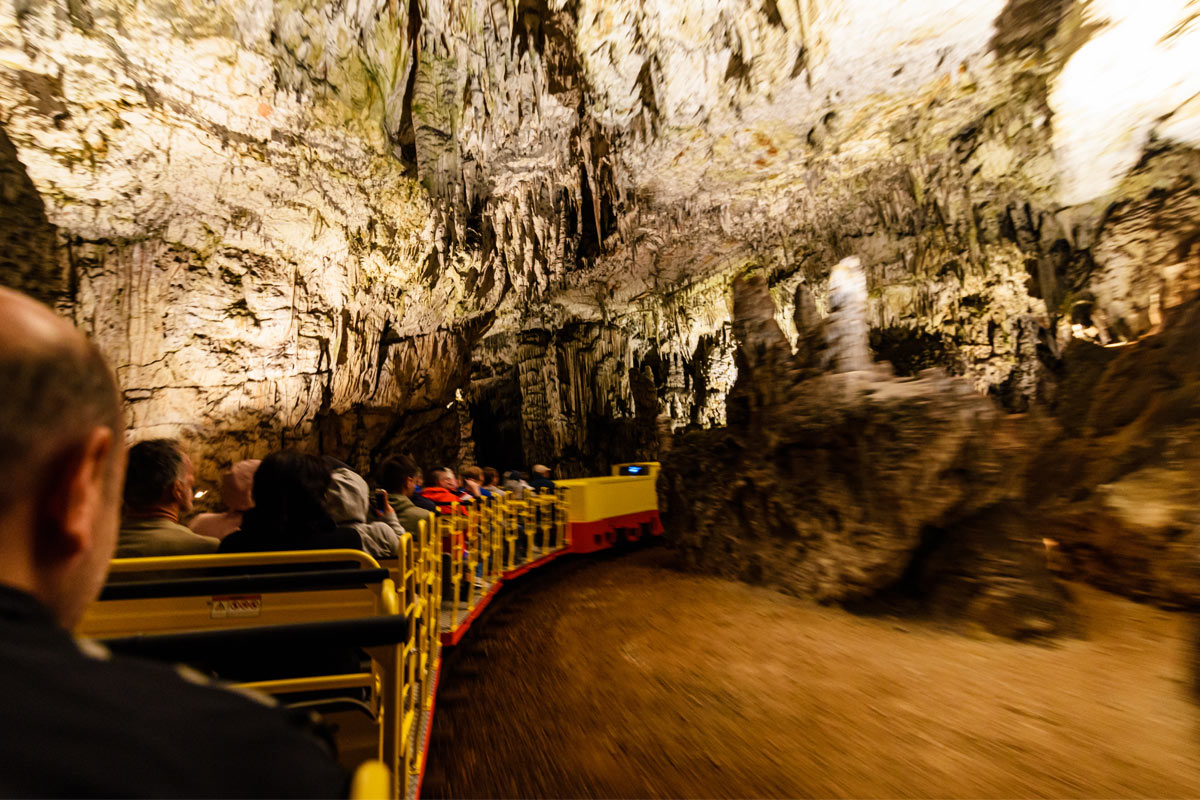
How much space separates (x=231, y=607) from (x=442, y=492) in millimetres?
3878

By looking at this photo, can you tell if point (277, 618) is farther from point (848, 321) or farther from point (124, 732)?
point (848, 321)

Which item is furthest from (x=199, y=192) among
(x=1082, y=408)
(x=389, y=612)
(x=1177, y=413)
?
(x=1082, y=408)

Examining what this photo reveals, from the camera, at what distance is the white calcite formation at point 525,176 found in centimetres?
732

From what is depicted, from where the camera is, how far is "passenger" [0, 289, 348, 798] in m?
0.44

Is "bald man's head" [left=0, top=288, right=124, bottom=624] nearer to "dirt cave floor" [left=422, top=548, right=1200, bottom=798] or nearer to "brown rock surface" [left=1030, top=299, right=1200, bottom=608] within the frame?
"dirt cave floor" [left=422, top=548, right=1200, bottom=798]

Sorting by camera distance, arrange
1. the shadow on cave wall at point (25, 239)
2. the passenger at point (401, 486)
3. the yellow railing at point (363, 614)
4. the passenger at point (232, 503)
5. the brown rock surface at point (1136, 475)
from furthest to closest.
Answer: the shadow on cave wall at point (25, 239)
the brown rock surface at point (1136, 475)
the passenger at point (401, 486)
the passenger at point (232, 503)
the yellow railing at point (363, 614)

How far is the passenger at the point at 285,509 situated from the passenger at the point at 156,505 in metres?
0.21

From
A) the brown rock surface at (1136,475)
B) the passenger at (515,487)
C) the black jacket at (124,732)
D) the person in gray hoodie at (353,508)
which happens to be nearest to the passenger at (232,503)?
the person in gray hoodie at (353,508)

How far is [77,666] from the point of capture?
1.66 ft

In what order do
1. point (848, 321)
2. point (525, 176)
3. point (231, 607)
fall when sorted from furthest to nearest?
point (525, 176), point (848, 321), point (231, 607)

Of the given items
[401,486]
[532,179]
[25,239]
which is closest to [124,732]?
[401,486]

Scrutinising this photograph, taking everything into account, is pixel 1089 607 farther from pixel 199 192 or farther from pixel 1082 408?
pixel 199 192

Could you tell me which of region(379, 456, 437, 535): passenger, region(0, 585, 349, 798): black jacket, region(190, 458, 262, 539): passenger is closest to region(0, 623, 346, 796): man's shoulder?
region(0, 585, 349, 798): black jacket

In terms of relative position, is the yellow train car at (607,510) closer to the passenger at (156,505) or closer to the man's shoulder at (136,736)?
the passenger at (156,505)
